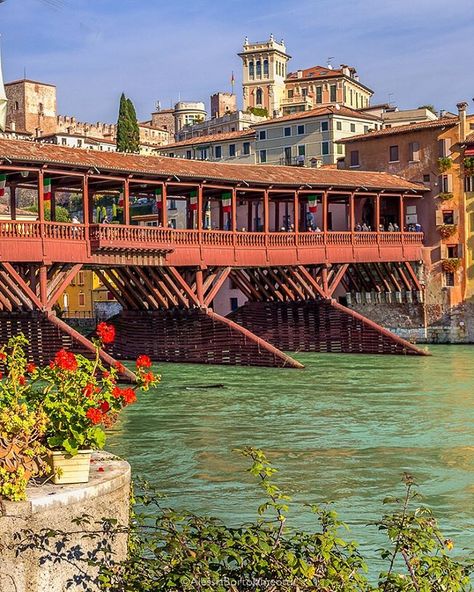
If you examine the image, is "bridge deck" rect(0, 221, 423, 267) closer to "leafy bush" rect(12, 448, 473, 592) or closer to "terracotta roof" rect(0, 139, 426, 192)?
"terracotta roof" rect(0, 139, 426, 192)

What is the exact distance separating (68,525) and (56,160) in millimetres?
21172

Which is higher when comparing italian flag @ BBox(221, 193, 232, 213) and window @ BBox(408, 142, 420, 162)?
window @ BBox(408, 142, 420, 162)

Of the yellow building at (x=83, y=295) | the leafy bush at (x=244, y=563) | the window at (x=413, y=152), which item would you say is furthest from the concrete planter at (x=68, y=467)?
the yellow building at (x=83, y=295)

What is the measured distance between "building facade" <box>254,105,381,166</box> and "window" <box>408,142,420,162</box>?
24.7 m

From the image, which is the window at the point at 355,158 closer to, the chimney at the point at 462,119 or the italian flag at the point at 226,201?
the chimney at the point at 462,119

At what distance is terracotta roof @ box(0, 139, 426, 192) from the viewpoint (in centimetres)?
2592

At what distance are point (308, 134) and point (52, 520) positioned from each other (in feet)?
204

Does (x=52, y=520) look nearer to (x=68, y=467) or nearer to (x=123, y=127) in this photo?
(x=68, y=467)

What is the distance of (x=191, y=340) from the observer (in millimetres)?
29703

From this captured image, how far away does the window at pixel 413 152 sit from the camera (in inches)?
1554

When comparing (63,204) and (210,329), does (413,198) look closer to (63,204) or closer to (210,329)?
(210,329)

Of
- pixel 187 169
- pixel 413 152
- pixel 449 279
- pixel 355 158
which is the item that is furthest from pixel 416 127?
pixel 187 169

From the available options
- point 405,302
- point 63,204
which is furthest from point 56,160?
point 63,204

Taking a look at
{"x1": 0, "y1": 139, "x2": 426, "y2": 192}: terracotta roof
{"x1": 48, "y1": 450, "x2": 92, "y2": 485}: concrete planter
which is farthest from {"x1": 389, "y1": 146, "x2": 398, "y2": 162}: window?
{"x1": 48, "y1": 450, "x2": 92, "y2": 485}: concrete planter
